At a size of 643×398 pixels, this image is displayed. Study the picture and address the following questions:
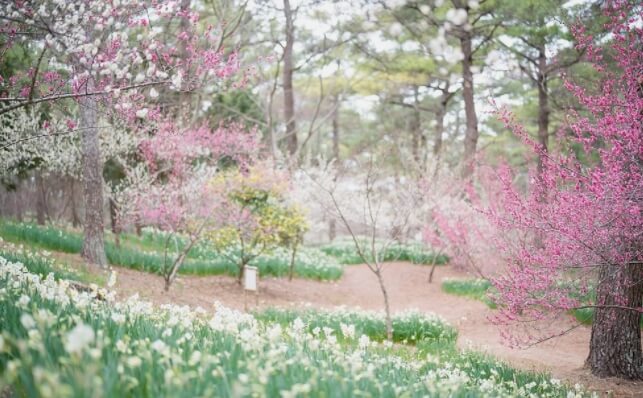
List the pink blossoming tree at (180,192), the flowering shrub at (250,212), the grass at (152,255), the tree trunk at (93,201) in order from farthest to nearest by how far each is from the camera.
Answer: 1. the flowering shrub at (250,212)
2. the pink blossoming tree at (180,192)
3. the grass at (152,255)
4. the tree trunk at (93,201)

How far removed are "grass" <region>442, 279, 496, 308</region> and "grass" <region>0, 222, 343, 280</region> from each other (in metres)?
3.10

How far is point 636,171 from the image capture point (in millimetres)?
4336

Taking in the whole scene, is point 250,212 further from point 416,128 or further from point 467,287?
point 416,128

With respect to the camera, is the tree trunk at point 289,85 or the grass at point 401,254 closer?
the tree trunk at point 289,85

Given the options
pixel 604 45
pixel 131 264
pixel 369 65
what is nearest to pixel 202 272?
pixel 131 264

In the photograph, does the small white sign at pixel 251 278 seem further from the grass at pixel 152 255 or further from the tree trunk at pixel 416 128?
the tree trunk at pixel 416 128

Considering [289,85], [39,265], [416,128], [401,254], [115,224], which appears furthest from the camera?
[416,128]

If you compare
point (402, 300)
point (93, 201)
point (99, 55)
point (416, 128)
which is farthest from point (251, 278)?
point (416, 128)

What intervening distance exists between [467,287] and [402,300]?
1.67 metres

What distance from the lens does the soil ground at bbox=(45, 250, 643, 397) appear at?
634 cm

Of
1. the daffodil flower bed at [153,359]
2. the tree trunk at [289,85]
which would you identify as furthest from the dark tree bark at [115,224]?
the daffodil flower bed at [153,359]

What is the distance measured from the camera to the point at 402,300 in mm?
12617

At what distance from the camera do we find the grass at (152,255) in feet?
30.2

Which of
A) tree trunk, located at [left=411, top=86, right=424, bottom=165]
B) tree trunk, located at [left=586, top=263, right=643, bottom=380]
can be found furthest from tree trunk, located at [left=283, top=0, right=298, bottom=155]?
tree trunk, located at [left=586, top=263, right=643, bottom=380]
